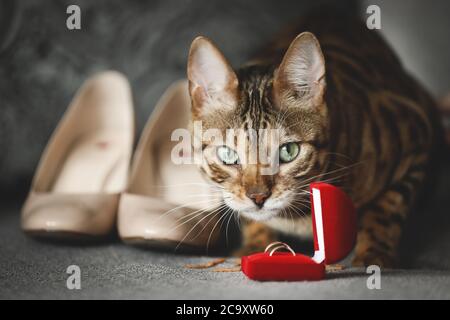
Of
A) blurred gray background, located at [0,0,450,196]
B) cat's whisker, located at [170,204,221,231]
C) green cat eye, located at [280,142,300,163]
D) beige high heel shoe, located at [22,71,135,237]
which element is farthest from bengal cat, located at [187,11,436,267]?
blurred gray background, located at [0,0,450,196]

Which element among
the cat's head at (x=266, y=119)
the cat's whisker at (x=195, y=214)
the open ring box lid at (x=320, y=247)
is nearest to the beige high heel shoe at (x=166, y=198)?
the cat's whisker at (x=195, y=214)

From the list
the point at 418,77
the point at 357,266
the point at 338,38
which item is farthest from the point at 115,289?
the point at 418,77

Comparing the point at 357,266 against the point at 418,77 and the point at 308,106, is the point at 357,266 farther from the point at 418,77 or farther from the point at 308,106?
the point at 418,77

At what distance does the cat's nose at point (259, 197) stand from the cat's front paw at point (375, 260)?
0.76 feet

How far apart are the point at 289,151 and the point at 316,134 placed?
7cm

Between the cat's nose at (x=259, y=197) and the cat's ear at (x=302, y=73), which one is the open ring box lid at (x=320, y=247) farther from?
the cat's ear at (x=302, y=73)

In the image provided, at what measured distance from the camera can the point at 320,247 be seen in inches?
35.6

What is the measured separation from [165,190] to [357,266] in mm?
592

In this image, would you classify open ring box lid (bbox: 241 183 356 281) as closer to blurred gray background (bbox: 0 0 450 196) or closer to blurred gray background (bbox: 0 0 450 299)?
blurred gray background (bbox: 0 0 450 299)

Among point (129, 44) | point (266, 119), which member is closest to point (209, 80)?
point (266, 119)

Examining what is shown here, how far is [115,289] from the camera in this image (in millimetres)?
878

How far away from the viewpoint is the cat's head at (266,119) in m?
0.98

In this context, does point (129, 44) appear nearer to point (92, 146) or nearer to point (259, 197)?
point (92, 146)

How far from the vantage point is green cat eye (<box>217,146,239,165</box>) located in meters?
1.00
